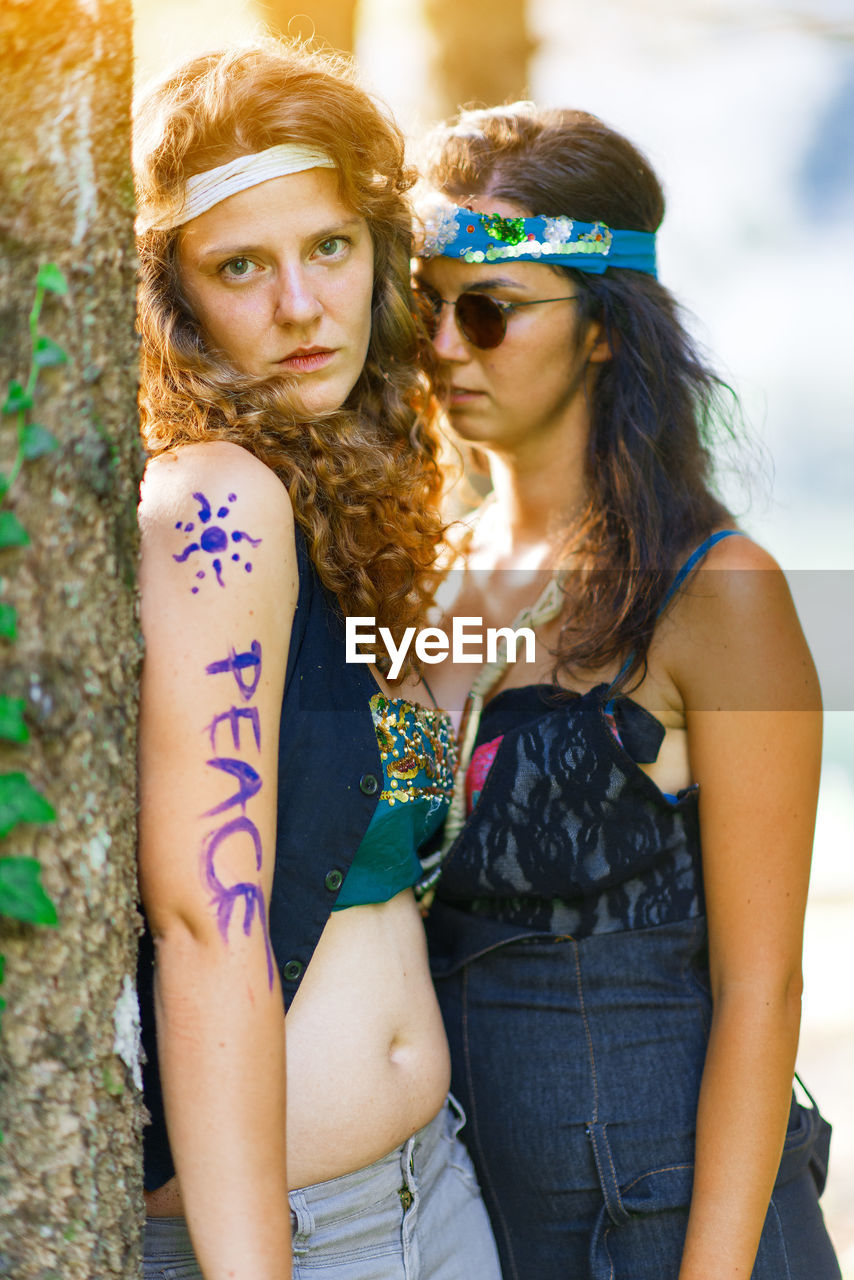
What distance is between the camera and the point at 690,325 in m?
2.70

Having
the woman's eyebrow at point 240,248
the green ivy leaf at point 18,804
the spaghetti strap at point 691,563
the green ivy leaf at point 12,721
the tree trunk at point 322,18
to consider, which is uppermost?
the tree trunk at point 322,18

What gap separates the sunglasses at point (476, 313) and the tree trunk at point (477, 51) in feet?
6.82

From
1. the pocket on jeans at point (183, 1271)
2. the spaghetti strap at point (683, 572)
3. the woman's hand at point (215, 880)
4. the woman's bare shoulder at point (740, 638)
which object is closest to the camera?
the woman's hand at point (215, 880)

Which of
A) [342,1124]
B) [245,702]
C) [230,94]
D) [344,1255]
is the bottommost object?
[344,1255]

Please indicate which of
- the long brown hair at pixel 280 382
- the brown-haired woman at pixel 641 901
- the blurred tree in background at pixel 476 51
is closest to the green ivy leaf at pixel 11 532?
the long brown hair at pixel 280 382

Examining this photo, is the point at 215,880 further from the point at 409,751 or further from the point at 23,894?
the point at 409,751

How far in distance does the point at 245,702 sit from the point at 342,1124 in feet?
2.33

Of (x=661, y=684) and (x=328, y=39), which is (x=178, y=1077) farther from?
(x=328, y=39)

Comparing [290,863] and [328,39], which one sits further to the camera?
[328,39]

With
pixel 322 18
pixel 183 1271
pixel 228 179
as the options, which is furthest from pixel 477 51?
pixel 183 1271

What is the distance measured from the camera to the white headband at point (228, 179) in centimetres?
192

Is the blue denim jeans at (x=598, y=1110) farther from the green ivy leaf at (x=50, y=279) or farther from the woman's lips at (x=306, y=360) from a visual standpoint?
the green ivy leaf at (x=50, y=279)

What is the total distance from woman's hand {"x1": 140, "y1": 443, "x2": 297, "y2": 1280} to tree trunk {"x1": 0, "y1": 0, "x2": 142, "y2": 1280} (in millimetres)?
65

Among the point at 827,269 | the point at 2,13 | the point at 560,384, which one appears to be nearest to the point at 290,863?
the point at 2,13
